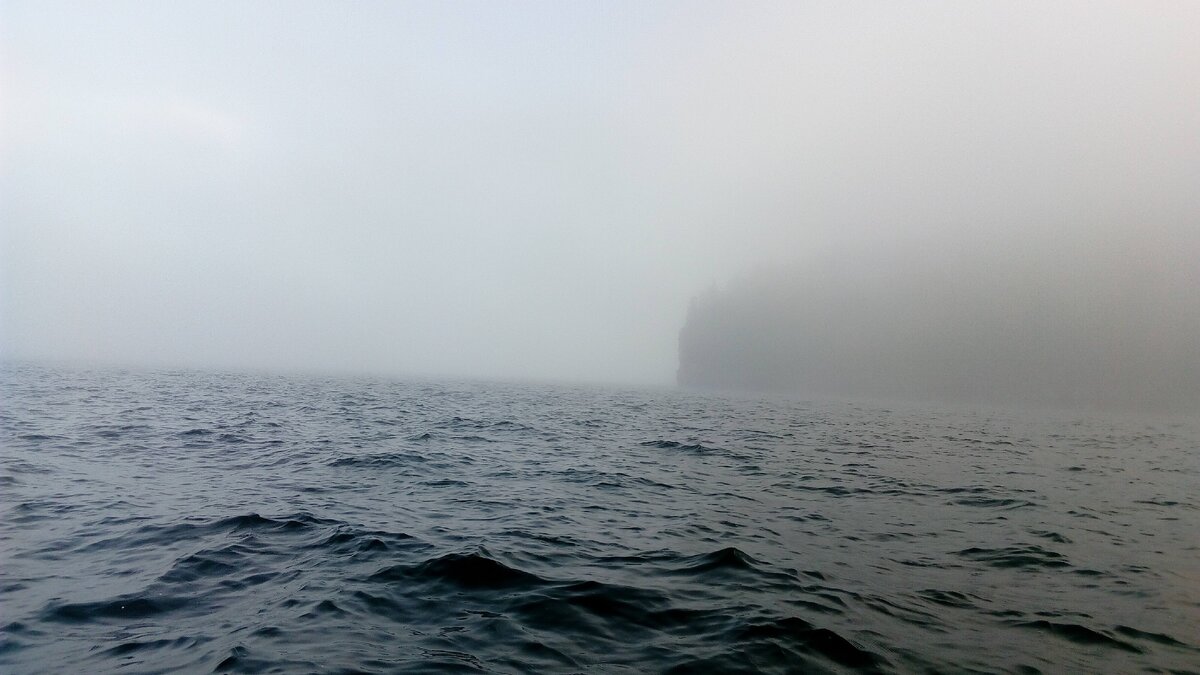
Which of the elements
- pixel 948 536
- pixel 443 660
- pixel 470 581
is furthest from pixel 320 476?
pixel 948 536

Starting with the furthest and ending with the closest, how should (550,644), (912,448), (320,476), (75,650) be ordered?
1. (912,448)
2. (320,476)
3. (550,644)
4. (75,650)

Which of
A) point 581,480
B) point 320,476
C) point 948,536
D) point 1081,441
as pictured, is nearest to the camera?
point 948,536

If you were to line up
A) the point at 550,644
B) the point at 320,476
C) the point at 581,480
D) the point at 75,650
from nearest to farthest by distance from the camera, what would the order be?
1. the point at 75,650
2. the point at 550,644
3. the point at 320,476
4. the point at 581,480

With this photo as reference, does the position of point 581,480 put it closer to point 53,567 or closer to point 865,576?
point 865,576

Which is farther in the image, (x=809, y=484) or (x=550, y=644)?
(x=809, y=484)

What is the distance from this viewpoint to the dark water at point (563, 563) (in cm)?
718

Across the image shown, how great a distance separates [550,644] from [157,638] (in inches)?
186

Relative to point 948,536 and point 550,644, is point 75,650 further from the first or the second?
point 948,536

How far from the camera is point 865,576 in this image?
409 inches

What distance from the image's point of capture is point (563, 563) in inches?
408

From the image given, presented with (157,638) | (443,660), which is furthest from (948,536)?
(157,638)

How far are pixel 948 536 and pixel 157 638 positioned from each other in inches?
575

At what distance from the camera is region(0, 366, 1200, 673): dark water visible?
718cm

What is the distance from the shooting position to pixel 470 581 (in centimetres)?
934
